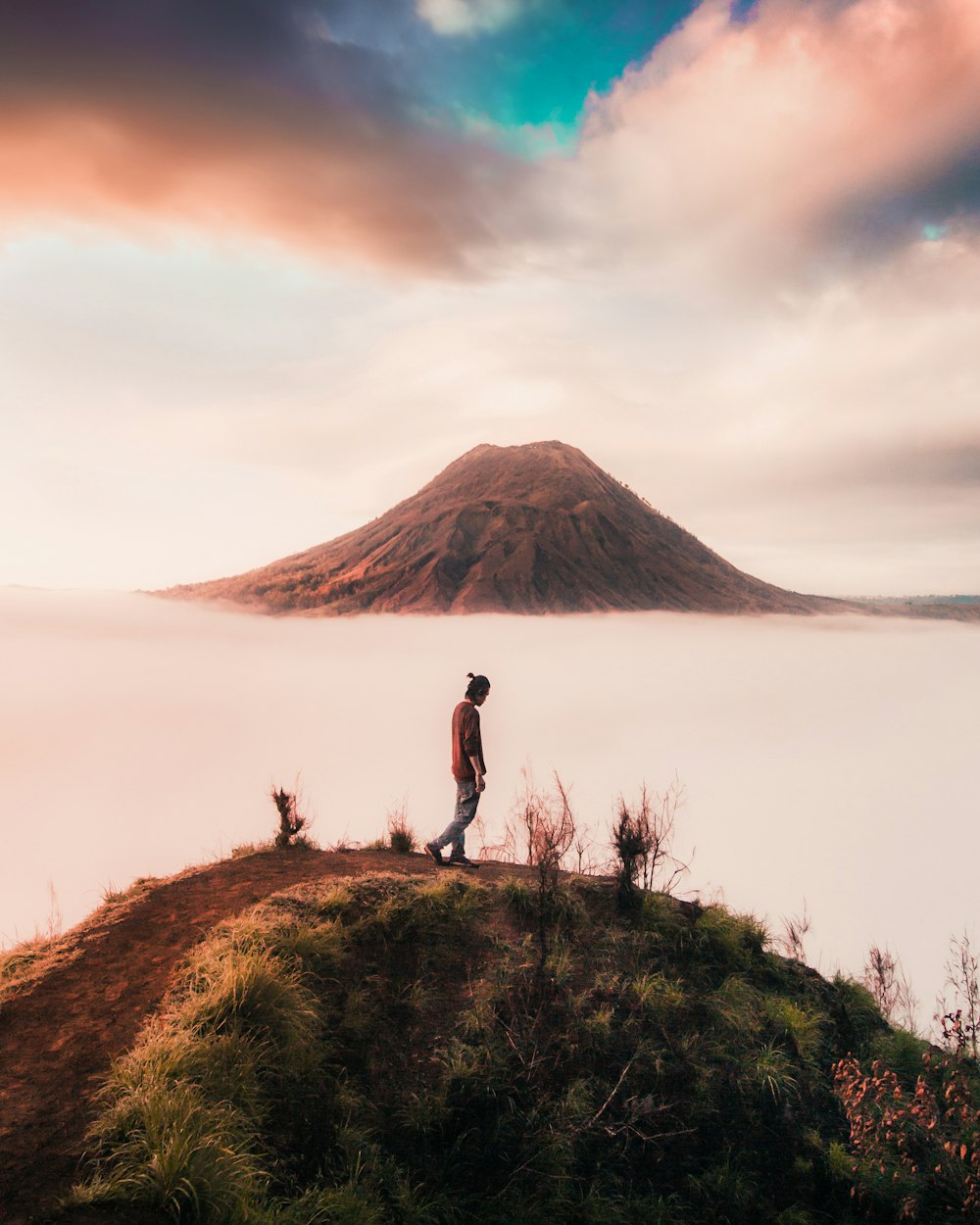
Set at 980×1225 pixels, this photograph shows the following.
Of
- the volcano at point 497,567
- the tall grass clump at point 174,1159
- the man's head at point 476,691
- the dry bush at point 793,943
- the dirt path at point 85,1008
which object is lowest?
the dry bush at point 793,943

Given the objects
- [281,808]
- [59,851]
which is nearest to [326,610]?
[59,851]

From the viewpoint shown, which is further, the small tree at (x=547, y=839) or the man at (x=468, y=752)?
the man at (x=468, y=752)

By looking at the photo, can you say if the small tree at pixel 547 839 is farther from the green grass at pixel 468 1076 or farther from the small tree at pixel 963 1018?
the small tree at pixel 963 1018

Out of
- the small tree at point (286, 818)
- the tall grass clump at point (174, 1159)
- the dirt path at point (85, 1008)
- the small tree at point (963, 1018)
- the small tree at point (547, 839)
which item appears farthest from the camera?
the small tree at point (286, 818)

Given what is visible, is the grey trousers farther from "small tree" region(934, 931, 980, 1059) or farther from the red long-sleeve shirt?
"small tree" region(934, 931, 980, 1059)

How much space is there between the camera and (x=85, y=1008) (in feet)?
16.0

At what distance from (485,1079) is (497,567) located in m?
168

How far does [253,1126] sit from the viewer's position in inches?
161

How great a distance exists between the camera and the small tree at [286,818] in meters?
9.38

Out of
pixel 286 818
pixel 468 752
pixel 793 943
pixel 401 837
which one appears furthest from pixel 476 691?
pixel 793 943

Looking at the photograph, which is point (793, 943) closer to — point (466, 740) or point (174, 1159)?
point (466, 740)

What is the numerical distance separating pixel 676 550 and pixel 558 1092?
661 ft

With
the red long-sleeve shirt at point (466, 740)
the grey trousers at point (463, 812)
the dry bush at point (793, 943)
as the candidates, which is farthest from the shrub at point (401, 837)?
the dry bush at point (793, 943)

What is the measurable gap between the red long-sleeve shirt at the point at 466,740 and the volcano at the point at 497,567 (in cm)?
15345
